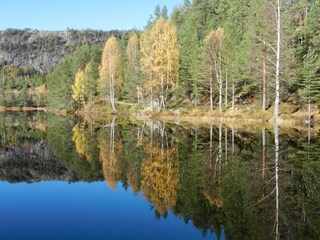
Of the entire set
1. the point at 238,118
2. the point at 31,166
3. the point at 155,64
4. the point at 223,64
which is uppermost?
the point at 155,64

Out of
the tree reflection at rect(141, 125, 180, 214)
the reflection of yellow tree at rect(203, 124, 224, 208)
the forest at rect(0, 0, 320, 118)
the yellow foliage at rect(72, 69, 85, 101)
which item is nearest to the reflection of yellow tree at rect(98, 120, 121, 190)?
the tree reflection at rect(141, 125, 180, 214)

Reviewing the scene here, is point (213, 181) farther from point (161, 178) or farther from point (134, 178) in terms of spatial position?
point (134, 178)

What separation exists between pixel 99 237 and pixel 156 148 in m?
13.4

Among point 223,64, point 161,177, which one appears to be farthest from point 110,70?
point 161,177

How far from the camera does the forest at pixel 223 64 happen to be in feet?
127

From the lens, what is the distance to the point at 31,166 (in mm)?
17719

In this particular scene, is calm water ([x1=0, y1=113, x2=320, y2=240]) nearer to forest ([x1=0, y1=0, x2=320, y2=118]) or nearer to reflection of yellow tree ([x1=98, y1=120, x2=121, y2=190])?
reflection of yellow tree ([x1=98, y1=120, x2=121, y2=190])

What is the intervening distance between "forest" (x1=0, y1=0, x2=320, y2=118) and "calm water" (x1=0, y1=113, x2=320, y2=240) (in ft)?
65.5

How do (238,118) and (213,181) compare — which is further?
(238,118)

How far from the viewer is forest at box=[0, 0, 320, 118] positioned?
3866 cm

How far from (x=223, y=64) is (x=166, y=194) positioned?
40623 mm

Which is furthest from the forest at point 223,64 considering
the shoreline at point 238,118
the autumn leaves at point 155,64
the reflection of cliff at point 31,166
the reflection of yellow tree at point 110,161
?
the reflection of cliff at point 31,166

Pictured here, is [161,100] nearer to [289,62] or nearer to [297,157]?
[289,62]

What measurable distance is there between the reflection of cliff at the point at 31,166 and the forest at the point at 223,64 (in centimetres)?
2175
